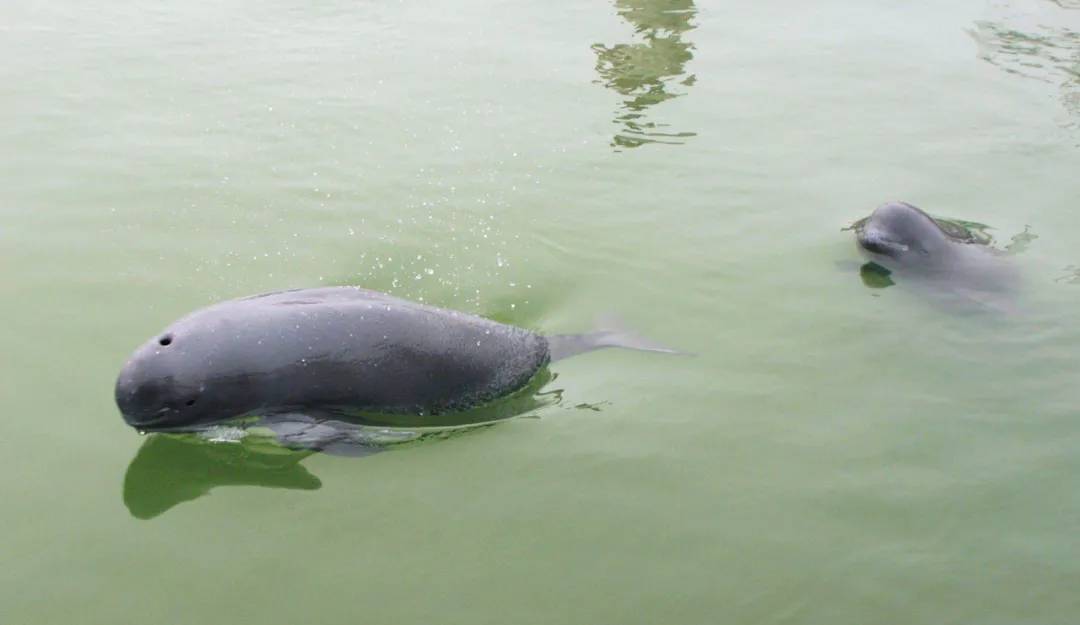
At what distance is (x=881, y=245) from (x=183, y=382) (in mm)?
4950

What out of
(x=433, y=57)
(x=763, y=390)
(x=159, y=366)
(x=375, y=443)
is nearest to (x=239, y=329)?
(x=159, y=366)

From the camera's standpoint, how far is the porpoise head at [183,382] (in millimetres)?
4773

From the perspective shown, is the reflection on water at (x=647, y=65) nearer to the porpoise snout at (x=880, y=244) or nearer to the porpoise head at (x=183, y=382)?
the porpoise snout at (x=880, y=244)

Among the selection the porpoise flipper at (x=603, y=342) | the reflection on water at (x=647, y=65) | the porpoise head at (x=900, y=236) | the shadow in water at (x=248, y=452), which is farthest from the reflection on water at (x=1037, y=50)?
the shadow in water at (x=248, y=452)

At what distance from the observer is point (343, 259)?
7016 mm

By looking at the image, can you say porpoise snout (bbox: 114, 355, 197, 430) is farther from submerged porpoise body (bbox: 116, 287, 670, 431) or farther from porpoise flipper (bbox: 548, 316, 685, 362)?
porpoise flipper (bbox: 548, 316, 685, 362)

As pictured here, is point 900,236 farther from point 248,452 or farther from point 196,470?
point 196,470

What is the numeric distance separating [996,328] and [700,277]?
1959 mm

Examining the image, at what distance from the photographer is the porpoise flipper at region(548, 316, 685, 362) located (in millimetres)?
6055

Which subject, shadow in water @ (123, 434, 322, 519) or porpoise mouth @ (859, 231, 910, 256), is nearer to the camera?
shadow in water @ (123, 434, 322, 519)

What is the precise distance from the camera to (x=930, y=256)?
7.44m

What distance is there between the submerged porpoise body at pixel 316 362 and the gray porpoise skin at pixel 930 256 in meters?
3.18

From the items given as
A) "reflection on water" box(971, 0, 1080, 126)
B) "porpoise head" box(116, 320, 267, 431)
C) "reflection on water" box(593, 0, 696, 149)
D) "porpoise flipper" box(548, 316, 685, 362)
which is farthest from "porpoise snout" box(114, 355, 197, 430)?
"reflection on water" box(971, 0, 1080, 126)

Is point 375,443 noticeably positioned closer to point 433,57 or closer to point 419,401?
point 419,401
